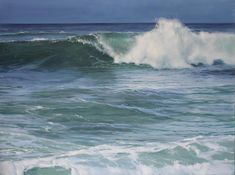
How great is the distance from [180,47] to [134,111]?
27.3 inches

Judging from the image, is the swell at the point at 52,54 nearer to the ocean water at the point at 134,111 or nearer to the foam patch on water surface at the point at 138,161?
the ocean water at the point at 134,111

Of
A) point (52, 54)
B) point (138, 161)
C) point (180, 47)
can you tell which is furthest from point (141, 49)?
point (138, 161)

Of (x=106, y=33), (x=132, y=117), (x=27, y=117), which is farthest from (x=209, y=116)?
(x=106, y=33)

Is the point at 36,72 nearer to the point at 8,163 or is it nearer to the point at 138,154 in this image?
the point at 8,163

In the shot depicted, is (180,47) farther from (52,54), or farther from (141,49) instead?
(52,54)

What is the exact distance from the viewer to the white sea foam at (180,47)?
2.69 metres

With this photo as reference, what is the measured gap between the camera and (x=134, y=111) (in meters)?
2.64

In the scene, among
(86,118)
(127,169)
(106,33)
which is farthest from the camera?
(106,33)

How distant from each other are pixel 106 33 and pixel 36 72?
110cm

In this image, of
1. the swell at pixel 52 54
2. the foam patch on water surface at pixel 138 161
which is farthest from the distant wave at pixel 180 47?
the foam patch on water surface at pixel 138 161

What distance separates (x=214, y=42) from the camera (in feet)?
9.21

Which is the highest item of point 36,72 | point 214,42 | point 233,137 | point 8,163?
point 214,42

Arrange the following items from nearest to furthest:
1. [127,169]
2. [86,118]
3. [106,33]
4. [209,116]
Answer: [127,169], [209,116], [86,118], [106,33]

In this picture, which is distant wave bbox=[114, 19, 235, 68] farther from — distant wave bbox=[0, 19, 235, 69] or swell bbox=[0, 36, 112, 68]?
swell bbox=[0, 36, 112, 68]
